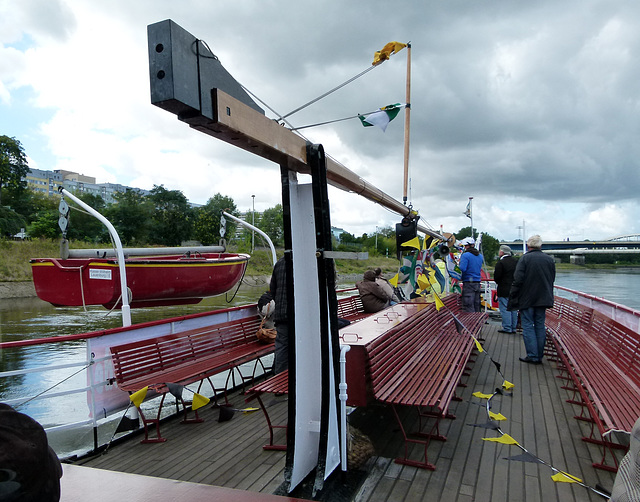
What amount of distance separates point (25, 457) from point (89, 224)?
29.7 metres

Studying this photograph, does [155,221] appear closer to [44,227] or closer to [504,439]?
[44,227]

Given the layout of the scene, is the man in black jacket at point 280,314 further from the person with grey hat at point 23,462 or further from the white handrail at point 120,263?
the person with grey hat at point 23,462

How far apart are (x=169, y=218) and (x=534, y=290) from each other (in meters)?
51.4

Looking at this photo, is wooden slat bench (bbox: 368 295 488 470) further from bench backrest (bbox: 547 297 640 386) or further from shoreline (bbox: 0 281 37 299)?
shoreline (bbox: 0 281 37 299)

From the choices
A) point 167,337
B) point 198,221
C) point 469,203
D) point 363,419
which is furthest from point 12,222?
point 198,221

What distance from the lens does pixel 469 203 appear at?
51.7 feet

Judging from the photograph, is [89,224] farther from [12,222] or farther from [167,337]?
[167,337]

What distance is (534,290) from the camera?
18.5 ft

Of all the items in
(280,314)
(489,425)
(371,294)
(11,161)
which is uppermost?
(11,161)

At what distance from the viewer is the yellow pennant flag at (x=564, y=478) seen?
116 inches

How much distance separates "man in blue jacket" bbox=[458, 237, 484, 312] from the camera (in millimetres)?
8648

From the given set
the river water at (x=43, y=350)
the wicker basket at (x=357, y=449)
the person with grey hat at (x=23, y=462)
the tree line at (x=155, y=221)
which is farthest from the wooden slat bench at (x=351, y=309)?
the tree line at (x=155, y=221)

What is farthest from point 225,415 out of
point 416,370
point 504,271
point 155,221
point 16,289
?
point 155,221

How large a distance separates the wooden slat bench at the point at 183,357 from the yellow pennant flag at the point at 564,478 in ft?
9.47
